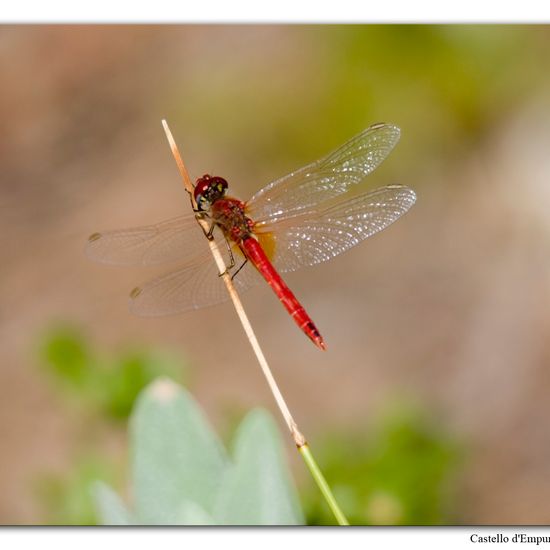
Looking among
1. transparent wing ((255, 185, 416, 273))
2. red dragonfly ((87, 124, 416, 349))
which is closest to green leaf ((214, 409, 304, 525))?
red dragonfly ((87, 124, 416, 349))

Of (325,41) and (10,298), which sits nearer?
(325,41)

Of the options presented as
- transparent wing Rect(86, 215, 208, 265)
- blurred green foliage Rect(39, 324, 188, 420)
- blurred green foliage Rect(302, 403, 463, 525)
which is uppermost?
transparent wing Rect(86, 215, 208, 265)

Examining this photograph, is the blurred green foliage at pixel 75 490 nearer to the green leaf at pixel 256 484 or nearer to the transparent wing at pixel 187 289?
the transparent wing at pixel 187 289

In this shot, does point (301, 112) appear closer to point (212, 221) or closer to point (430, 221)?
point (430, 221)

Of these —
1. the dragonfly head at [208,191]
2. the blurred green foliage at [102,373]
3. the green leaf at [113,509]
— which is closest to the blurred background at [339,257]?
the blurred green foliage at [102,373]

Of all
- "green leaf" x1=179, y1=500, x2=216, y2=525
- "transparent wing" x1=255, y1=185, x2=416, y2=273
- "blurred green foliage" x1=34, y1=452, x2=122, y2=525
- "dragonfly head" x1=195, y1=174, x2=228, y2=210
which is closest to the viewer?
Result: "green leaf" x1=179, y1=500, x2=216, y2=525

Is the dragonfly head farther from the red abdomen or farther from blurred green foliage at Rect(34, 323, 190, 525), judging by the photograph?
blurred green foliage at Rect(34, 323, 190, 525)
